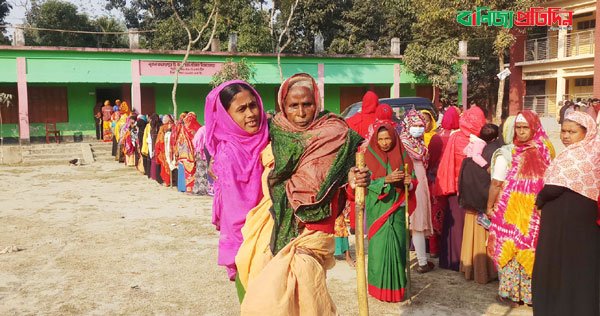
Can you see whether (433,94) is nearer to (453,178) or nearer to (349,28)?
(349,28)

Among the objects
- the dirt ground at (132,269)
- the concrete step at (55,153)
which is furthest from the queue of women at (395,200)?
the concrete step at (55,153)

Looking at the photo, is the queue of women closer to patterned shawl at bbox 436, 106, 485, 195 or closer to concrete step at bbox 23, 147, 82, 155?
patterned shawl at bbox 436, 106, 485, 195

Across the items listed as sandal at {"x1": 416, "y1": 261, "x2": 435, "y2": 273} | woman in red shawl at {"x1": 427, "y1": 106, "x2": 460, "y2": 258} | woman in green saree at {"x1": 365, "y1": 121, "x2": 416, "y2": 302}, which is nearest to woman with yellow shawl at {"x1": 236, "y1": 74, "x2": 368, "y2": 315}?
woman in green saree at {"x1": 365, "y1": 121, "x2": 416, "y2": 302}

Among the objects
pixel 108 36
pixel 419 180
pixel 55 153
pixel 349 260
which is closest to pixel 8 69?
pixel 55 153

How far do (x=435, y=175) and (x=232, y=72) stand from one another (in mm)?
15567

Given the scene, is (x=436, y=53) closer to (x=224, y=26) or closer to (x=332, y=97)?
(x=332, y=97)

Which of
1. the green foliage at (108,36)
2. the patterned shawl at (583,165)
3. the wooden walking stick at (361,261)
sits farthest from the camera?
the green foliage at (108,36)

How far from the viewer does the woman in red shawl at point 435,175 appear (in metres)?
5.40

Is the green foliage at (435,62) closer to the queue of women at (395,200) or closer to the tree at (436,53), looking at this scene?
the tree at (436,53)

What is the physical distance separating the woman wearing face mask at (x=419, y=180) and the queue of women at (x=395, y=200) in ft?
0.04

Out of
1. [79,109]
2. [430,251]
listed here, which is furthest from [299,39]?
[430,251]

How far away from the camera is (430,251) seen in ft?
18.8

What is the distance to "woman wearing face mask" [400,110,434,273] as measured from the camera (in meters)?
5.02

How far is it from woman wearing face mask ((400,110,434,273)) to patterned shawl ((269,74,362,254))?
2536 mm
